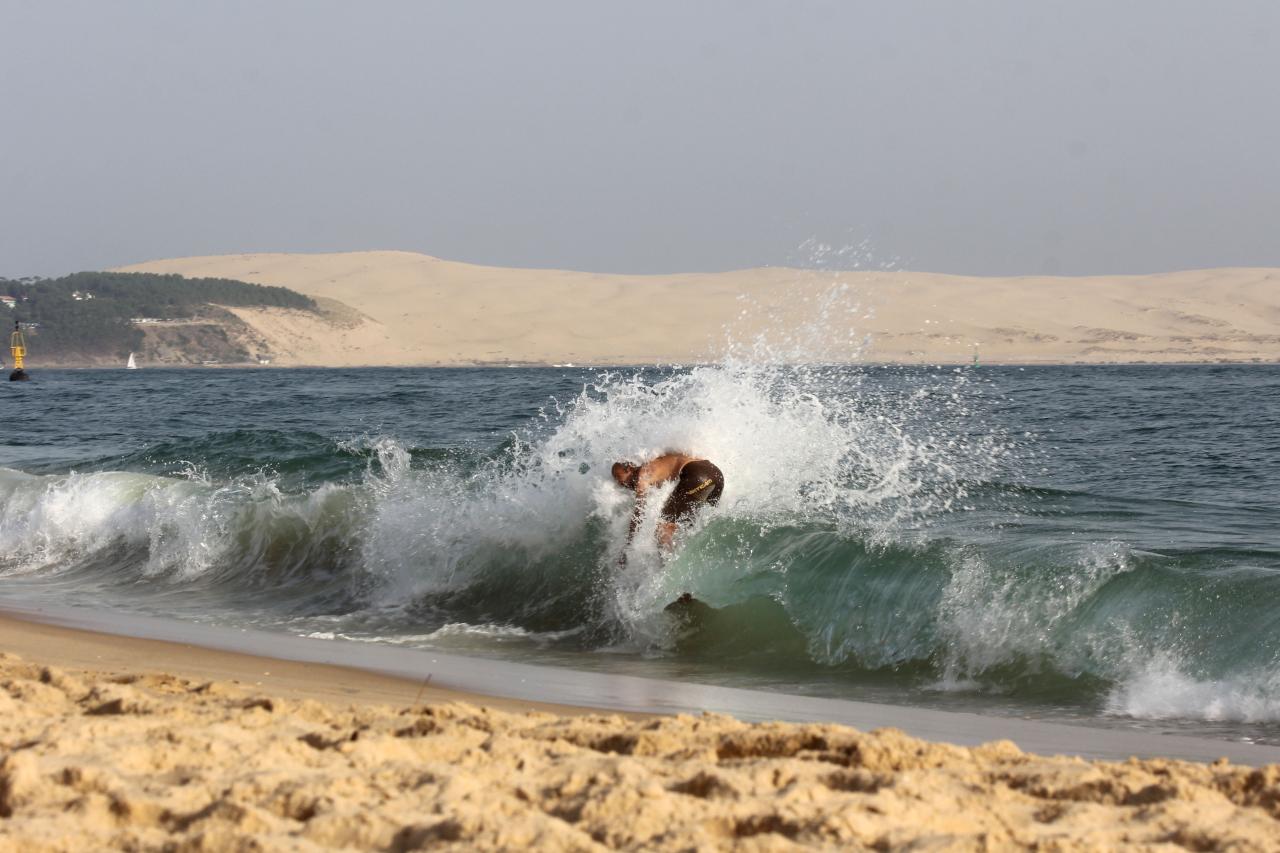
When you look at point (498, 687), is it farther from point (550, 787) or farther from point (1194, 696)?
point (1194, 696)

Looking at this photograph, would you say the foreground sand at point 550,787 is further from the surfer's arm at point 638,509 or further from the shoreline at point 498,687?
the surfer's arm at point 638,509

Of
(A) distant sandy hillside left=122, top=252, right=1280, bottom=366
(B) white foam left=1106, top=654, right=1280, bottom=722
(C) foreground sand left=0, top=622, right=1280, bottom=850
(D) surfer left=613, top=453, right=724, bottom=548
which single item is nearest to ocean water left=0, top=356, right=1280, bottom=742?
(B) white foam left=1106, top=654, right=1280, bottom=722

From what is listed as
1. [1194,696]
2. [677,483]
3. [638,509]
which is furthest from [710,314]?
[1194,696]

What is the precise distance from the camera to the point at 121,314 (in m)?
A: 80.2

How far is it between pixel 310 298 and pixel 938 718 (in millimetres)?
96468

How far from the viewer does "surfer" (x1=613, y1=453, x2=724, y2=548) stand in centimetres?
946

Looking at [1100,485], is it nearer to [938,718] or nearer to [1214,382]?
[938,718]

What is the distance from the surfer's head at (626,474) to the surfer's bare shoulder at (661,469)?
4 centimetres

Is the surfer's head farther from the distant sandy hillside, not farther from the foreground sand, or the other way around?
the distant sandy hillside

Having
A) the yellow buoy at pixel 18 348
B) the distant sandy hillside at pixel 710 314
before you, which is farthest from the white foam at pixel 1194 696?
the distant sandy hillside at pixel 710 314

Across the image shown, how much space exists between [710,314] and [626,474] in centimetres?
9306

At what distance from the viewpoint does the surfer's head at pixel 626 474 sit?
30.7 feet

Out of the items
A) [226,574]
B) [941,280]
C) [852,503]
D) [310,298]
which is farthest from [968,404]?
[941,280]

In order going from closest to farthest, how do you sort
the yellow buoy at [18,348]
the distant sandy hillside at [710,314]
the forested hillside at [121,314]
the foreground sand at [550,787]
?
the foreground sand at [550,787] < the yellow buoy at [18,348] < the forested hillside at [121,314] < the distant sandy hillside at [710,314]
